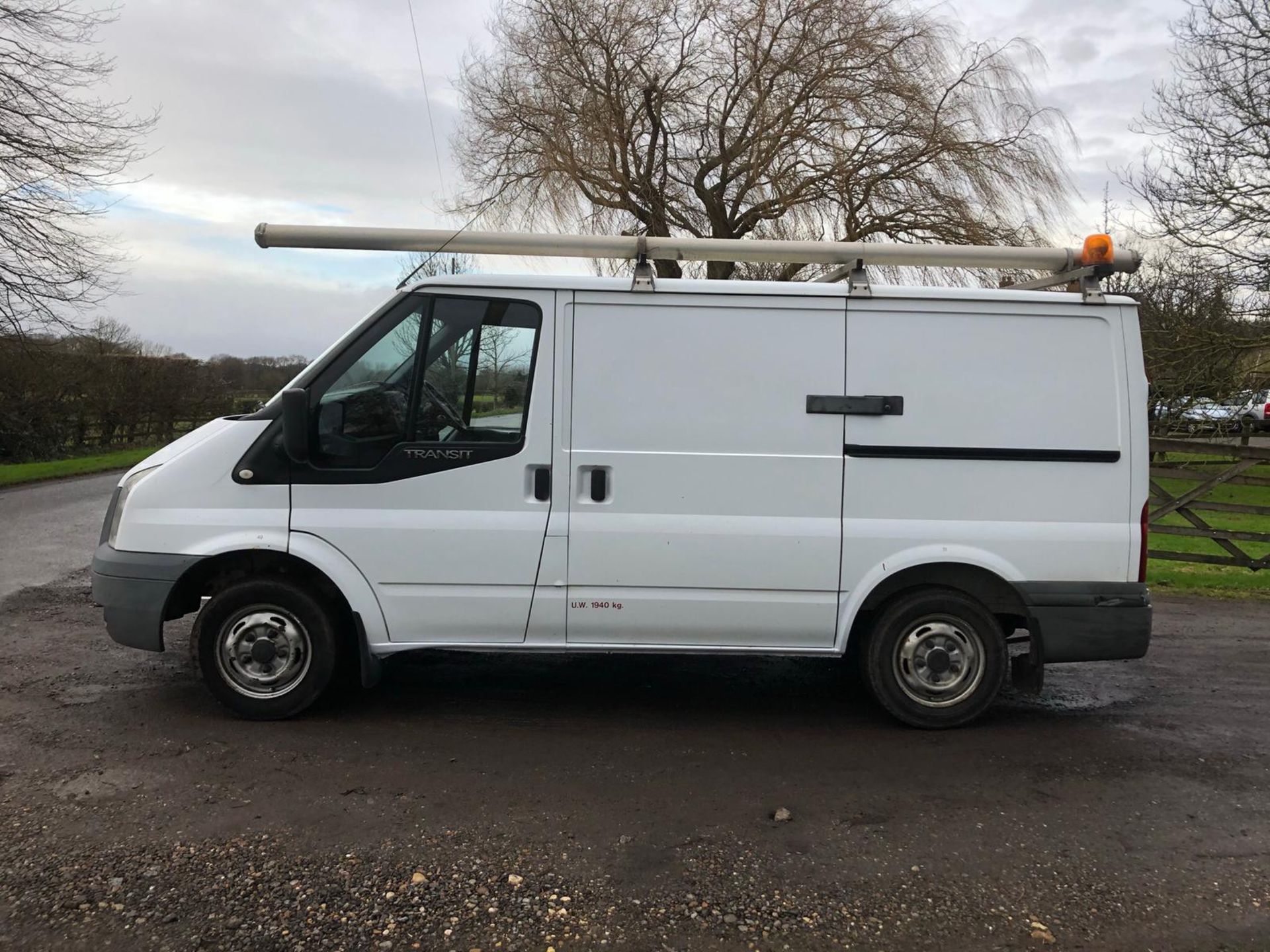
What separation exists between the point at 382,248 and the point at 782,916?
369 cm

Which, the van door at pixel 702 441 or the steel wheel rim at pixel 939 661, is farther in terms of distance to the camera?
the steel wheel rim at pixel 939 661

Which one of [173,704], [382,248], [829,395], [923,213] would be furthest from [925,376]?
[923,213]

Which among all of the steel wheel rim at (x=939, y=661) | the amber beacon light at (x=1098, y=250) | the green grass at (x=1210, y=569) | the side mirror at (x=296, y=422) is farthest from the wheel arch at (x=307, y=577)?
the green grass at (x=1210, y=569)

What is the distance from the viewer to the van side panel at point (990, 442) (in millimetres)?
4703

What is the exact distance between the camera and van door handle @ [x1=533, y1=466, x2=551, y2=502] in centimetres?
466

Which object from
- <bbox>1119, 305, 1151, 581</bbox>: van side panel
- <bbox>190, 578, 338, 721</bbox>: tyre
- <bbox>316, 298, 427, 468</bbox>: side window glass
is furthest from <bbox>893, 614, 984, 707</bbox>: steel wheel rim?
<bbox>190, 578, 338, 721</bbox>: tyre

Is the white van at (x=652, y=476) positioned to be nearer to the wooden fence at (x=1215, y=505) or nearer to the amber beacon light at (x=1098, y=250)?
the amber beacon light at (x=1098, y=250)

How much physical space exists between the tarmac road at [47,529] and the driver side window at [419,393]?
474 cm

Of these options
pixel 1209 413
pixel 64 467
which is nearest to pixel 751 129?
pixel 1209 413

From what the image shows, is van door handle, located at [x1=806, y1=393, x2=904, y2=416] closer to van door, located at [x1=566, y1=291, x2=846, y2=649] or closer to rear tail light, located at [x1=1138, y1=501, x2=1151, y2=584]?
van door, located at [x1=566, y1=291, x2=846, y2=649]

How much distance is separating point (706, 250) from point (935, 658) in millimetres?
2450

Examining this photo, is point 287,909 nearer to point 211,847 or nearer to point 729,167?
point 211,847

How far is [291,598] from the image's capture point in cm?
471

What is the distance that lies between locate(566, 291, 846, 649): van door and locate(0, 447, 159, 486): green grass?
14.8 m
